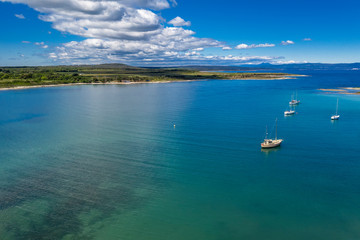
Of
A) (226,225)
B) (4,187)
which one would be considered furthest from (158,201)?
(4,187)

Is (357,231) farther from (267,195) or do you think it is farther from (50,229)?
(50,229)

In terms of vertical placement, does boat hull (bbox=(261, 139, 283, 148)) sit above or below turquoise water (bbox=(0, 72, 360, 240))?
above

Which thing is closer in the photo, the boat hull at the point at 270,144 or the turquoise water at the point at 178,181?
the turquoise water at the point at 178,181

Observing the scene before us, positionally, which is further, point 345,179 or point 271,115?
point 271,115

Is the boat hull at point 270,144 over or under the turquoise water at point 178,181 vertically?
over

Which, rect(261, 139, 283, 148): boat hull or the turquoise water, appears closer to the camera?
the turquoise water

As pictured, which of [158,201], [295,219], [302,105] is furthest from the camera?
[302,105]

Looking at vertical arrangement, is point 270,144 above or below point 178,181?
above

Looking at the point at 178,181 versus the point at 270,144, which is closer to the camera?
the point at 178,181
